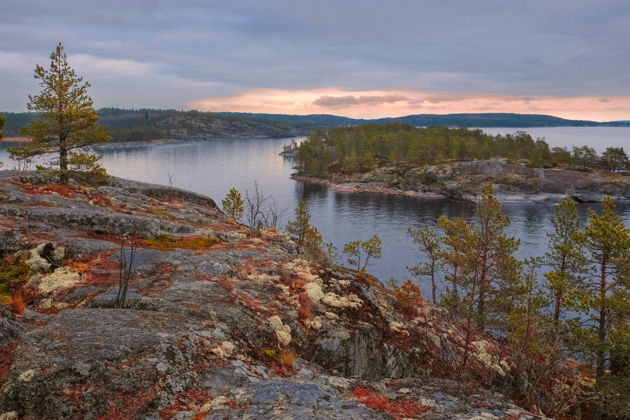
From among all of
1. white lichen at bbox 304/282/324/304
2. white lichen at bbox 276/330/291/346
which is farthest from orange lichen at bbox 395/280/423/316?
white lichen at bbox 276/330/291/346

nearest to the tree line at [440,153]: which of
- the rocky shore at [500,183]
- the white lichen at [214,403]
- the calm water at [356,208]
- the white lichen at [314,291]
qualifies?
the rocky shore at [500,183]

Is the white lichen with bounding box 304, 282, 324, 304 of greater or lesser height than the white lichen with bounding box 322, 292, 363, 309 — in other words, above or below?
above

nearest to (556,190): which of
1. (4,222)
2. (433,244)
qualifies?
(433,244)

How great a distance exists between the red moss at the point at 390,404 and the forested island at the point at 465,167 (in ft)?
393

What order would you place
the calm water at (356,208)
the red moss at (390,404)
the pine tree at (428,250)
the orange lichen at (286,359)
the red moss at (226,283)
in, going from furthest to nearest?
the calm water at (356,208)
the pine tree at (428,250)
the red moss at (226,283)
the orange lichen at (286,359)
the red moss at (390,404)

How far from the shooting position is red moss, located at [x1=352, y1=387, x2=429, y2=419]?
817 cm

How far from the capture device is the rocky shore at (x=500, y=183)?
397 ft

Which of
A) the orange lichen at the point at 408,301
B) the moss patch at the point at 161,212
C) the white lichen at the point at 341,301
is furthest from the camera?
the moss patch at the point at 161,212

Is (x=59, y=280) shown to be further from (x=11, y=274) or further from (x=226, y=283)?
(x=226, y=283)

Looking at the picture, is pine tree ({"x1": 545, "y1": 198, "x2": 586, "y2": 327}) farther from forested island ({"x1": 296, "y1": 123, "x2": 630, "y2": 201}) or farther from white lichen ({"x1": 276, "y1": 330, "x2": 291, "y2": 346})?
forested island ({"x1": 296, "y1": 123, "x2": 630, "y2": 201})

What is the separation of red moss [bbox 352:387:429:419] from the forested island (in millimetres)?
119877

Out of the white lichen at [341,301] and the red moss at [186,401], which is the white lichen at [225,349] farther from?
the white lichen at [341,301]

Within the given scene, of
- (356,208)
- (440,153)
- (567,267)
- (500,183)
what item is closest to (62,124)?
(567,267)

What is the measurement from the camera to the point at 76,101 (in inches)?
1273
